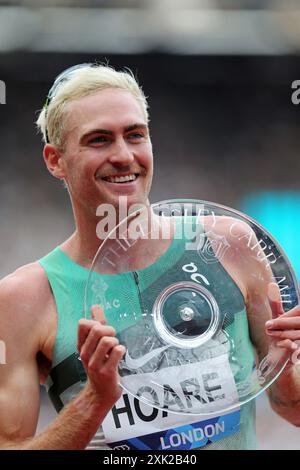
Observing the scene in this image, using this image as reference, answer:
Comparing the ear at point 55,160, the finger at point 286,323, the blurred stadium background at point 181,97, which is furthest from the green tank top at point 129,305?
the blurred stadium background at point 181,97

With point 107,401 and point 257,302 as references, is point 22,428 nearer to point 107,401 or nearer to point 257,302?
point 107,401

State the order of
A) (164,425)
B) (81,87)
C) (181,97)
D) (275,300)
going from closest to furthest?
(275,300) → (164,425) → (81,87) → (181,97)

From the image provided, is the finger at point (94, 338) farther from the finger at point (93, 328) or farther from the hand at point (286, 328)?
the hand at point (286, 328)

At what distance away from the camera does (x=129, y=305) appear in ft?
7.91

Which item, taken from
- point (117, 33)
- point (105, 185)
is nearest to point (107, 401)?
point (105, 185)

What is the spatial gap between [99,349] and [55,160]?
1.06 meters

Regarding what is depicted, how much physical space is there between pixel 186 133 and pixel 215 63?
0.93m

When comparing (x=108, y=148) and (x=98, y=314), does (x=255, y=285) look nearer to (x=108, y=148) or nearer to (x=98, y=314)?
(x=98, y=314)

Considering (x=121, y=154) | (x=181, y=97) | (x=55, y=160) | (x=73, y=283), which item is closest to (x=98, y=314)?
(x=73, y=283)

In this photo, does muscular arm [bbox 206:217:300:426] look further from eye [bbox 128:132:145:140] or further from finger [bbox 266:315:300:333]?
eye [bbox 128:132:145:140]

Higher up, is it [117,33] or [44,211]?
[117,33]

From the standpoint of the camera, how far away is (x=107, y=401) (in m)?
2.37

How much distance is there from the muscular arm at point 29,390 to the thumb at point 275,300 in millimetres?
500

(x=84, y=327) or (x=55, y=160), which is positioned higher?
(x=55, y=160)
